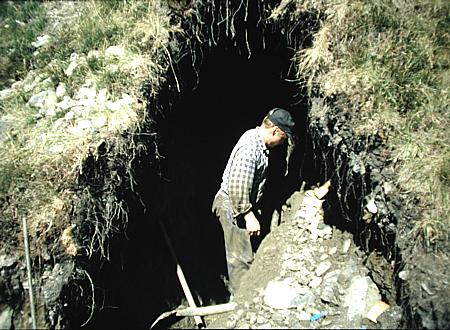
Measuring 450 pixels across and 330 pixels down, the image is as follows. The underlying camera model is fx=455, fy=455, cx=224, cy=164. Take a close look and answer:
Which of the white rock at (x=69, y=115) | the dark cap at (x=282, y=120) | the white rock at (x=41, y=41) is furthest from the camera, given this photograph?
the white rock at (x=41, y=41)

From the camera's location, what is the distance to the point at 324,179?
5.22 metres

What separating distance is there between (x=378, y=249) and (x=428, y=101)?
1.36 metres

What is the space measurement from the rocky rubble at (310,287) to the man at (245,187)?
219 mm

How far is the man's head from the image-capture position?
480 cm

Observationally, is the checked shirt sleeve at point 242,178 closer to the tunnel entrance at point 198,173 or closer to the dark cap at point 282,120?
the dark cap at point 282,120

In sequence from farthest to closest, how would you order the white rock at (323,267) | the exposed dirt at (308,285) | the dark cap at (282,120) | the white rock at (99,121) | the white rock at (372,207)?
the dark cap at (282,120) < the white rock at (99,121) < the white rock at (323,267) < the white rock at (372,207) < the exposed dirt at (308,285)

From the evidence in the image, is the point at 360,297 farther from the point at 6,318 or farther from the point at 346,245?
the point at 6,318

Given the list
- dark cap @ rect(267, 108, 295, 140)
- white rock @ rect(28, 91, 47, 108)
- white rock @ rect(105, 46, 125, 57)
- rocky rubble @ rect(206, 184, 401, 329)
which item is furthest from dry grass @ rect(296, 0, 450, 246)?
white rock @ rect(28, 91, 47, 108)

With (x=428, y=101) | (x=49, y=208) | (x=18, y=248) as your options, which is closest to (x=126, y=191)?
(x=49, y=208)

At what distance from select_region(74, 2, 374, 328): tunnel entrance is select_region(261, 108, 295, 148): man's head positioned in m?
0.44

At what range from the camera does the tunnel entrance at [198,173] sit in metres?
4.88

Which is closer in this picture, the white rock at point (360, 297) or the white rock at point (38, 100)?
the white rock at point (360, 297)

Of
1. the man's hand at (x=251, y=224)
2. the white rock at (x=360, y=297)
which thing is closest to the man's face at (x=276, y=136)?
the man's hand at (x=251, y=224)

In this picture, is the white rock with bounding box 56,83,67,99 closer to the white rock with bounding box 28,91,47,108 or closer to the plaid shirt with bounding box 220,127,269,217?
the white rock with bounding box 28,91,47,108
